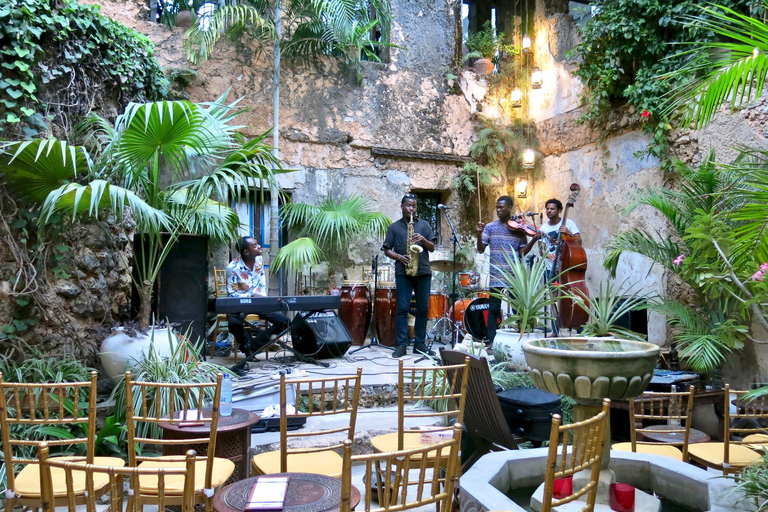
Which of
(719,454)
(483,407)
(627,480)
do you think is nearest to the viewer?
(627,480)

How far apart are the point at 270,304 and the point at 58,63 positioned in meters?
2.21

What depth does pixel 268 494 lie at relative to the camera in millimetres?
1825

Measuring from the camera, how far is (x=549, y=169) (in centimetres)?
795

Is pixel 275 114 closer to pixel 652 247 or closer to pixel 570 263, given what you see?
pixel 570 263

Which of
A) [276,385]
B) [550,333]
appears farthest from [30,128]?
[550,333]

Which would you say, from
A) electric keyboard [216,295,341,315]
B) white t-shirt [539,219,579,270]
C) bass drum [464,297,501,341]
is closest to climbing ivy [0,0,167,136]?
electric keyboard [216,295,341,315]

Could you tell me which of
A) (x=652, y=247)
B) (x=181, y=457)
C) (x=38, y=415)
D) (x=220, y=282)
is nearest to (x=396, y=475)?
(x=181, y=457)

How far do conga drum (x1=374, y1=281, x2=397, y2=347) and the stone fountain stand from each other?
12.9ft

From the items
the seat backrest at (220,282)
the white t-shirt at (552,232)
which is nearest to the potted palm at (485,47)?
the white t-shirt at (552,232)

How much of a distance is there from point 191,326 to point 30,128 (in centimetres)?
194

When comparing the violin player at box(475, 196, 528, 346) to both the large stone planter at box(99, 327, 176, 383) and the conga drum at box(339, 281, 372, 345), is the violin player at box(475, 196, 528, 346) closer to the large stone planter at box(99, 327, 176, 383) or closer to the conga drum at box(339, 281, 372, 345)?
the conga drum at box(339, 281, 372, 345)

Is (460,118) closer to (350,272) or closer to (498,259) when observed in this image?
(350,272)

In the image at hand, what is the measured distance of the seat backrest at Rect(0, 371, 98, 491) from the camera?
6.95 feet

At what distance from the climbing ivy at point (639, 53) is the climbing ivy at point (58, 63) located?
475 centimetres
